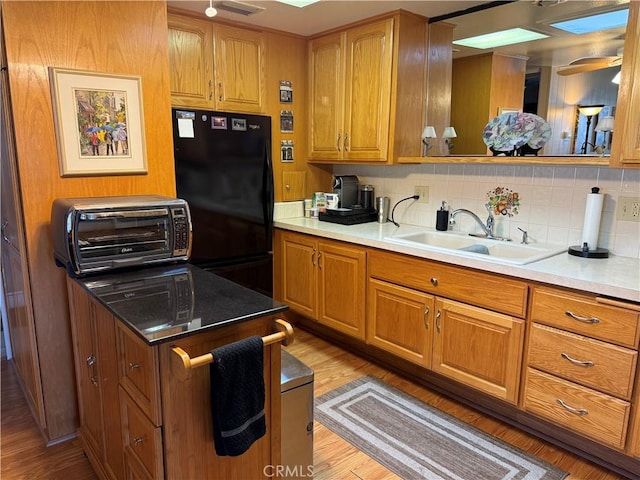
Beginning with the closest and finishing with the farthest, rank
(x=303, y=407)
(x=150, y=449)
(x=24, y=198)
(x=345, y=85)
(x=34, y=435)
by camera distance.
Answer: (x=150, y=449), (x=303, y=407), (x=24, y=198), (x=34, y=435), (x=345, y=85)

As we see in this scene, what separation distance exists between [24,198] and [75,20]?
794mm

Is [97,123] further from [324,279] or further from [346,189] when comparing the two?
[346,189]

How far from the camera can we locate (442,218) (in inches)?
116

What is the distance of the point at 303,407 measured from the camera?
169 cm

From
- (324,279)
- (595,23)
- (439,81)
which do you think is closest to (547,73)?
(595,23)

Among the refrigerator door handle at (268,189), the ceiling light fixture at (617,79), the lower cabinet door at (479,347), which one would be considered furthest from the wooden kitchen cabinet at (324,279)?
the ceiling light fixture at (617,79)

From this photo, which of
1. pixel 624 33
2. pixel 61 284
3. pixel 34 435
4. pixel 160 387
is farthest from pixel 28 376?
pixel 624 33

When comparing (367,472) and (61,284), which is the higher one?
(61,284)

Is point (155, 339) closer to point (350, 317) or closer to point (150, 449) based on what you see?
point (150, 449)

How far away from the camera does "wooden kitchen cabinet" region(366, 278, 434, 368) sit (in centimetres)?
247

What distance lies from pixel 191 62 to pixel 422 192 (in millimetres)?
1780

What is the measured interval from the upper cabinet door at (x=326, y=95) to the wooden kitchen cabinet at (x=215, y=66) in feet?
1.38

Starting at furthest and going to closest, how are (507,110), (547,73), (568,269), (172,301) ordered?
(507,110) → (547,73) → (568,269) → (172,301)

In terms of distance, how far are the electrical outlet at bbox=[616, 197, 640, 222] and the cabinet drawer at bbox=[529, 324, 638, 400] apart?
2.46ft
